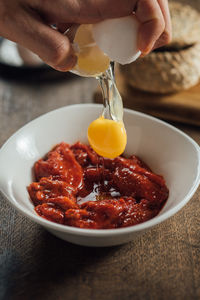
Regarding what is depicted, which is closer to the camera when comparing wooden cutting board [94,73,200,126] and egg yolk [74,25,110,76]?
egg yolk [74,25,110,76]

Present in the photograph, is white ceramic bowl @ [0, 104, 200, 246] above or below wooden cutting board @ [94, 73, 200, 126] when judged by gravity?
above

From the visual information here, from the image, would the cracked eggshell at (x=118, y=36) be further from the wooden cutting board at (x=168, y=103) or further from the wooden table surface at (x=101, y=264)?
the wooden cutting board at (x=168, y=103)

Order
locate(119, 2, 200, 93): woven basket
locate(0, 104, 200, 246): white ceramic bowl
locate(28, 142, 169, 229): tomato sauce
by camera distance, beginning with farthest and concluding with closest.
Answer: locate(119, 2, 200, 93): woven basket < locate(28, 142, 169, 229): tomato sauce < locate(0, 104, 200, 246): white ceramic bowl

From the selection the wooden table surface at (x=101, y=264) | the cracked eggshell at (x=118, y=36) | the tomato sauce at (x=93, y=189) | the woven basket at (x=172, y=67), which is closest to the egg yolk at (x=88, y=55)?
the cracked eggshell at (x=118, y=36)

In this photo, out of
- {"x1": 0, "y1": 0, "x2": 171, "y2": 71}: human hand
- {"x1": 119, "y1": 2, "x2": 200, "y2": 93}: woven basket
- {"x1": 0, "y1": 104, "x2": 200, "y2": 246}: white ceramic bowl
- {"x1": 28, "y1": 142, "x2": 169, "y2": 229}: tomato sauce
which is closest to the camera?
{"x1": 0, "y1": 0, "x2": 171, "y2": 71}: human hand

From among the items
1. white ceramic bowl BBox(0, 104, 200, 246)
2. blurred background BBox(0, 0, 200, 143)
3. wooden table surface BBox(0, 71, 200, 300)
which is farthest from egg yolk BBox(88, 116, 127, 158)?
blurred background BBox(0, 0, 200, 143)

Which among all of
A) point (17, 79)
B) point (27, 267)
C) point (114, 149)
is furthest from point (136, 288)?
point (17, 79)

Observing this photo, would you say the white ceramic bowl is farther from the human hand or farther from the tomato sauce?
the human hand

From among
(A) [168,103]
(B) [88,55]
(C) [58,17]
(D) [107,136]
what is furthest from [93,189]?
(A) [168,103]

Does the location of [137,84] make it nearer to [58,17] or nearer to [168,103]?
[168,103]
